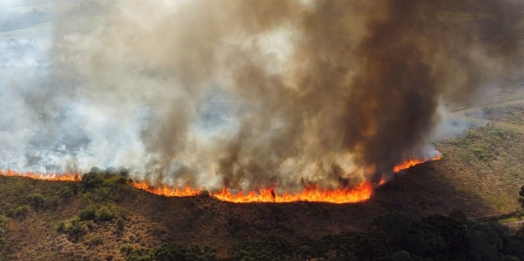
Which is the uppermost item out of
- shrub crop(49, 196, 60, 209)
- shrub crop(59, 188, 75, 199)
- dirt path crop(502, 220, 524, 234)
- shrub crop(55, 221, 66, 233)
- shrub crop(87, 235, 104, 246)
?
shrub crop(59, 188, 75, 199)

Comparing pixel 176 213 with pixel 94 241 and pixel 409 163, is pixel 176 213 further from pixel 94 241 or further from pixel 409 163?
pixel 409 163

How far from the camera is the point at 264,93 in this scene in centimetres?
3703

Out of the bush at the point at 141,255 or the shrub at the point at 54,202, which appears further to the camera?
the shrub at the point at 54,202

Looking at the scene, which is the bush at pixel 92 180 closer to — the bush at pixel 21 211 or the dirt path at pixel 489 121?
the bush at pixel 21 211

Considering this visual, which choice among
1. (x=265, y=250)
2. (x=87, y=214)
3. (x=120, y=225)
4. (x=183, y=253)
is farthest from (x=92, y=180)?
(x=265, y=250)

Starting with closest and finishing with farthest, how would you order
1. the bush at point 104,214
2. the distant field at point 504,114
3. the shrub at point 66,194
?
the bush at point 104,214 → the shrub at point 66,194 → the distant field at point 504,114

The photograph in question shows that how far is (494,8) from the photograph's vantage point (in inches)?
2210

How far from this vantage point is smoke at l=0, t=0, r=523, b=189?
121 feet

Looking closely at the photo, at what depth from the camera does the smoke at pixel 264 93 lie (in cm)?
3675

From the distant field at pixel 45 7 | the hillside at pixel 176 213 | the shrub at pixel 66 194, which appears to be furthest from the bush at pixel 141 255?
the distant field at pixel 45 7

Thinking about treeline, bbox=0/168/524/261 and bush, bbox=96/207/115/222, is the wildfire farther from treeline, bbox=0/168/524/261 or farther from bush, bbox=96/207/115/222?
bush, bbox=96/207/115/222

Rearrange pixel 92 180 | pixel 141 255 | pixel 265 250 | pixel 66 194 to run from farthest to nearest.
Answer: pixel 92 180 < pixel 66 194 < pixel 265 250 < pixel 141 255

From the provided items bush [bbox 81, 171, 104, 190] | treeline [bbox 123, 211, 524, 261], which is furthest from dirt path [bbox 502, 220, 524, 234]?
bush [bbox 81, 171, 104, 190]

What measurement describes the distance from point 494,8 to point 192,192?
41022 mm
